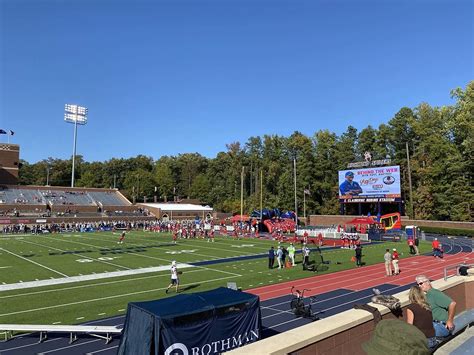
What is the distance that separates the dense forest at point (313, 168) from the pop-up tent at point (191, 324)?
50.1 metres

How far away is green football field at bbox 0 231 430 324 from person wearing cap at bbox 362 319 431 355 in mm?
12485

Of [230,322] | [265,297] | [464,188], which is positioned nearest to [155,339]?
[230,322]

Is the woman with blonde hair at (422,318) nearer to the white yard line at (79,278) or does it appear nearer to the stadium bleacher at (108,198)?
the white yard line at (79,278)

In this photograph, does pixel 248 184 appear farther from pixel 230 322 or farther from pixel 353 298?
pixel 230 322

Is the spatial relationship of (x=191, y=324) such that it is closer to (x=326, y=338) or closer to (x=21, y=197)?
(x=326, y=338)

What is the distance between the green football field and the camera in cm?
1502

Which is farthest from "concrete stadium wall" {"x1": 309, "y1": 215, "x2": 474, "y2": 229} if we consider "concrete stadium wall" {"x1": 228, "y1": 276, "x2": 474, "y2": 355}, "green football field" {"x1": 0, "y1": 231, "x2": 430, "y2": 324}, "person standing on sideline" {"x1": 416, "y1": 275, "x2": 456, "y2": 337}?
"person standing on sideline" {"x1": 416, "y1": 275, "x2": 456, "y2": 337}

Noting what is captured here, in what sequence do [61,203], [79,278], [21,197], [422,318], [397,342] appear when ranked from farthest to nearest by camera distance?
[61,203] → [21,197] → [79,278] → [422,318] → [397,342]

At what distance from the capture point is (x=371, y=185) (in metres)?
57.3

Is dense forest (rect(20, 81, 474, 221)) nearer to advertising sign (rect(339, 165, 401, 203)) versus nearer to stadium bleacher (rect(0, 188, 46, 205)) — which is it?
advertising sign (rect(339, 165, 401, 203))

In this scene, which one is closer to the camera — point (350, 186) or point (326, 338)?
point (326, 338)

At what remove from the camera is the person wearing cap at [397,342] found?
2941 millimetres

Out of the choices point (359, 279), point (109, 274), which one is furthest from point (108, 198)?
point (359, 279)

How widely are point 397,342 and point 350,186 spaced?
5986cm
